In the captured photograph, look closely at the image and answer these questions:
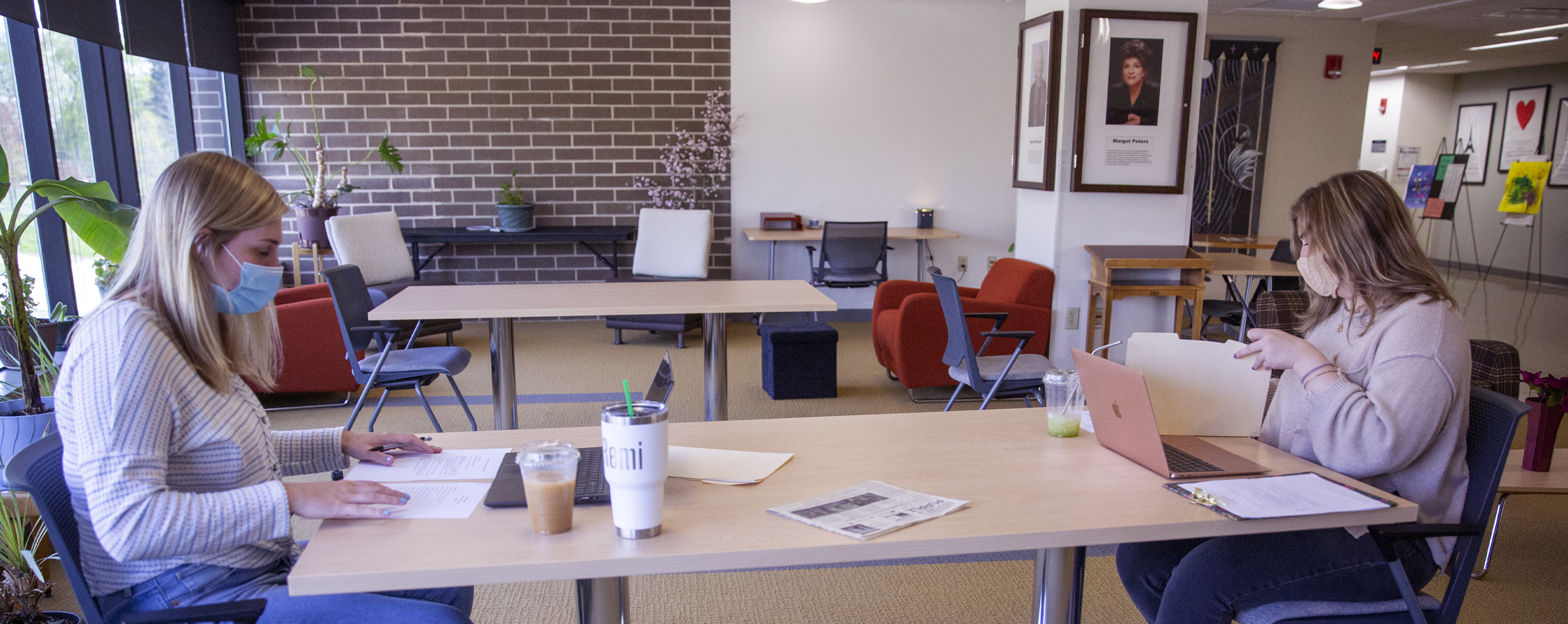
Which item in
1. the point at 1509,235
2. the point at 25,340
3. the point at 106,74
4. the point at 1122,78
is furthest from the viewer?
the point at 1509,235

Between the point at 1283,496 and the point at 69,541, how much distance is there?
5.82 feet

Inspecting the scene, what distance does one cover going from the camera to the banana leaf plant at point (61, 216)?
109 inches

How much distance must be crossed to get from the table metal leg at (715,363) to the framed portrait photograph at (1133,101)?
6.88 feet

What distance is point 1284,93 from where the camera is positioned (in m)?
7.37

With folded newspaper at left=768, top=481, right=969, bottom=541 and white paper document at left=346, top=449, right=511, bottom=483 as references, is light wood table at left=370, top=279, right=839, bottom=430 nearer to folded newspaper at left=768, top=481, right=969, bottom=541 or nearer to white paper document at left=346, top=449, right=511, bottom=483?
white paper document at left=346, top=449, right=511, bottom=483

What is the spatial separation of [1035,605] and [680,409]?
305cm

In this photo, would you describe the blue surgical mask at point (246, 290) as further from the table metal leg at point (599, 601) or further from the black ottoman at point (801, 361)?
the black ottoman at point (801, 361)

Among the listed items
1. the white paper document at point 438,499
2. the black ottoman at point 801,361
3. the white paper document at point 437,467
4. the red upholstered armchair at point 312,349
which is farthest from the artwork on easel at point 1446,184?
the white paper document at point 438,499

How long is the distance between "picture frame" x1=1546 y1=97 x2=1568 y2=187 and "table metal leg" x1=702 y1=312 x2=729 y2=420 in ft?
33.4

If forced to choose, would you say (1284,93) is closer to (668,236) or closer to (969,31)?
(969,31)

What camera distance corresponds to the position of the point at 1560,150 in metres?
9.82

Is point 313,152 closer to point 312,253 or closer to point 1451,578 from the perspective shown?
point 312,253

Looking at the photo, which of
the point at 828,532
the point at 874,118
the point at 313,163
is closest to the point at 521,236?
the point at 313,163

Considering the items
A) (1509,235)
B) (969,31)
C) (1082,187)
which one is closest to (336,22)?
(969,31)
